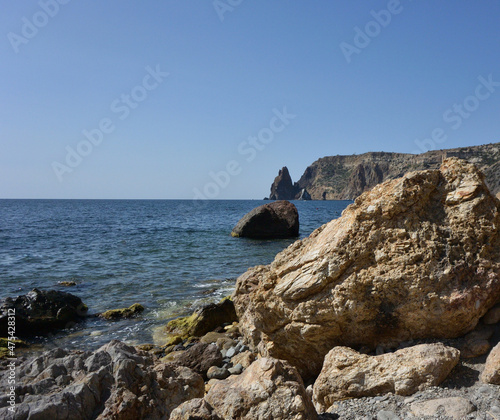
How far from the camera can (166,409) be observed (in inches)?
175

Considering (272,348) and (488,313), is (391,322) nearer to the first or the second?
(488,313)

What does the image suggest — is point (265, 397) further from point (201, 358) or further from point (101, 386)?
point (201, 358)

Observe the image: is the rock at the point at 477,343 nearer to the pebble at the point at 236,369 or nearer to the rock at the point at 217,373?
the pebble at the point at 236,369

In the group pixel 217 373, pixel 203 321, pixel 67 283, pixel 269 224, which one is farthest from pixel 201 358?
pixel 269 224

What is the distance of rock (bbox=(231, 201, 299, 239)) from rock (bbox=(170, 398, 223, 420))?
29216 mm

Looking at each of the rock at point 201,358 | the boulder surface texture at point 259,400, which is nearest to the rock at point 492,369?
the boulder surface texture at point 259,400

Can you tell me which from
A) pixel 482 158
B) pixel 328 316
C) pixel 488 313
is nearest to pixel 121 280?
pixel 328 316

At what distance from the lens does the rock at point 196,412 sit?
3.39 m

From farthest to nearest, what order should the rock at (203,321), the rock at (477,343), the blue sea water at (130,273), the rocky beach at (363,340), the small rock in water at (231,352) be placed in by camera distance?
the blue sea water at (130,273) < the rock at (203,321) < the small rock in water at (231,352) < the rock at (477,343) < the rocky beach at (363,340)

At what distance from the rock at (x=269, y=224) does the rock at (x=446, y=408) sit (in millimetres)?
28984

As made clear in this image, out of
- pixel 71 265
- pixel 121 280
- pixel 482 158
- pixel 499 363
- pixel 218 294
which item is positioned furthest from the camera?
pixel 482 158

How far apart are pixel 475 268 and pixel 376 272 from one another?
1.21 m

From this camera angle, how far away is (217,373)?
24.4ft

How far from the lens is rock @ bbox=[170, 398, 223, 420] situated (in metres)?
3.39
